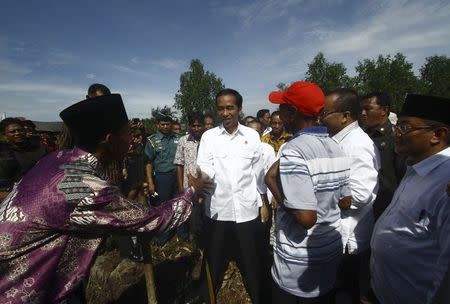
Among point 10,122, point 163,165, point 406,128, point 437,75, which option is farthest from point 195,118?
point 437,75

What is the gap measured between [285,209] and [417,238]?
79cm

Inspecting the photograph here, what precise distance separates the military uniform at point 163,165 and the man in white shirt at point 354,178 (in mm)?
3637

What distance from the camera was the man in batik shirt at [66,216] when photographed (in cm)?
135

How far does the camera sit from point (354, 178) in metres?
2.40

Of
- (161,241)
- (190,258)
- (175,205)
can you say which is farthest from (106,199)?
(161,241)

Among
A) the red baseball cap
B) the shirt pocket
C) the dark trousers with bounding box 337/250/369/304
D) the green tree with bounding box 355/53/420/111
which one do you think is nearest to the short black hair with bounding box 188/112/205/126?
the red baseball cap

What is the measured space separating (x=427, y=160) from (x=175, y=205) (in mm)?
1654

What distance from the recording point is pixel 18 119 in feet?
14.0

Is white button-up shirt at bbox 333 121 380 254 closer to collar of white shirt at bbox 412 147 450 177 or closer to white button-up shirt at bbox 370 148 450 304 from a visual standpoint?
white button-up shirt at bbox 370 148 450 304

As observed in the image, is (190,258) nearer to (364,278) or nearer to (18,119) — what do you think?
(364,278)

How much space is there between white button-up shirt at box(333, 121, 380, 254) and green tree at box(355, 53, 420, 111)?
152 ft

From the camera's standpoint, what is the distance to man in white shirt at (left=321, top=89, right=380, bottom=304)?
2385 millimetres

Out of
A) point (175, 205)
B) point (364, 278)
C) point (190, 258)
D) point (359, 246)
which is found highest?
point (175, 205)

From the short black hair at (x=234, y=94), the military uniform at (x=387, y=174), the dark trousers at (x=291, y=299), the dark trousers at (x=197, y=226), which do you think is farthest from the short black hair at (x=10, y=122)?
the military uniform at (x=387, y=174)
